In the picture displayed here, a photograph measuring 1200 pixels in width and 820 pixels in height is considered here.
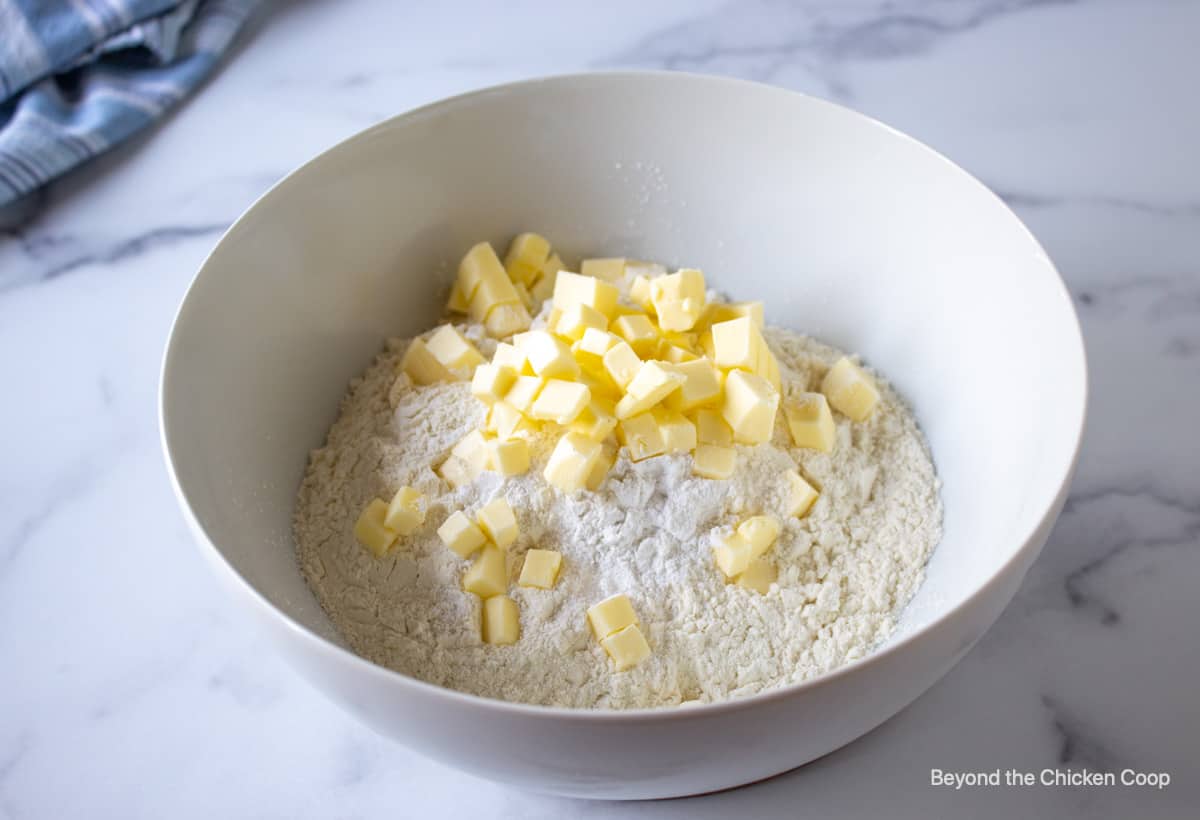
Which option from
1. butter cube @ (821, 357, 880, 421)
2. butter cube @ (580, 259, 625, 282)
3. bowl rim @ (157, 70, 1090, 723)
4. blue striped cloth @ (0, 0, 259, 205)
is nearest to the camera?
bowl rim @ (157, 70, 1090, 723)

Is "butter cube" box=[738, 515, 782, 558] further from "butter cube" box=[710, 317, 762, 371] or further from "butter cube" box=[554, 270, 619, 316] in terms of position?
"butter cube" box=[554, 270, 619, 316]

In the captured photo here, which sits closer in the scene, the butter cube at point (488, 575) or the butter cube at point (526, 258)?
the butter cube at point (488, 575)

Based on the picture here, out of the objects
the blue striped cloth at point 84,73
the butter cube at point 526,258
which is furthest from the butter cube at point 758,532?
the blue striped cloth at point 84,73

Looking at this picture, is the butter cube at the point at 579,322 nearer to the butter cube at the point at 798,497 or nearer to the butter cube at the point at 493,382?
the butter cube at the point at 493,382

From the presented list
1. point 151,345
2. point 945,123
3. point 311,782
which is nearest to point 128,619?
point 311,782

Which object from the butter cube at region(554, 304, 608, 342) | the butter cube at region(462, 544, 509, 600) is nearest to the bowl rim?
the butter cube at region(462, 544, 509, 600)

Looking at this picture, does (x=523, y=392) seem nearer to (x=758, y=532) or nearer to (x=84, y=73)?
(x=758, y=532)
